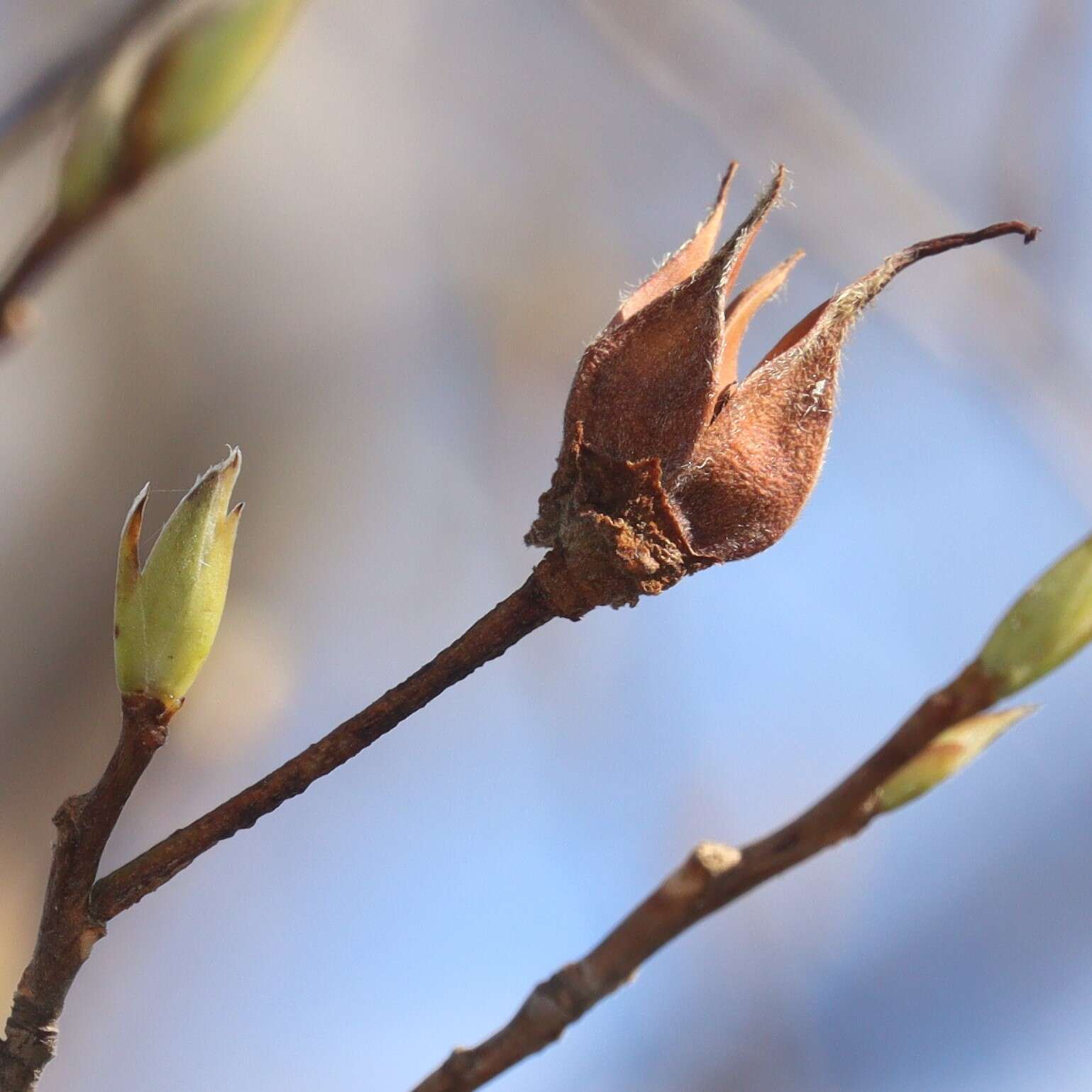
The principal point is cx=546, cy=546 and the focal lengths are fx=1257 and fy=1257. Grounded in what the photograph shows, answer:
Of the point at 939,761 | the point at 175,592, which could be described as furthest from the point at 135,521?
the point at 939,761

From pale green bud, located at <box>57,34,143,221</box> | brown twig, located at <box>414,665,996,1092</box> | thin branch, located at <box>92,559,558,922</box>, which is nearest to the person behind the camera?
brown twig, located at <box>414,665,996,1092</box>

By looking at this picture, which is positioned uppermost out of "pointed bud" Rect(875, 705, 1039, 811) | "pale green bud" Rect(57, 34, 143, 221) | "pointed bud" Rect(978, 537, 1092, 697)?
"pale green bud" Rect(57, 34, 143, 221)

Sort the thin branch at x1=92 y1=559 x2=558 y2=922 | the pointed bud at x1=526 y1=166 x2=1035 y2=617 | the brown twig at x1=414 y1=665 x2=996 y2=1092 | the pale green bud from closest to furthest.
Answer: the brown twig at x1=414 y1=665 x2=996 y2=1092
the pale green bud
the thin branch at x1=92 y1=559 x2=558 y2=922
the pointed bud at x1=526 y1=166 x2=1035 y2=617

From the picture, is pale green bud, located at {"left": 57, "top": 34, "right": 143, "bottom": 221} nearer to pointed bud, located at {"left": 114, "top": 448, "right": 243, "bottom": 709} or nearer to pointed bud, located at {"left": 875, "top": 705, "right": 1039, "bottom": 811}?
pointed bud, located at {"left": 114, "top": 448, "right": 243, "bottom": 709}

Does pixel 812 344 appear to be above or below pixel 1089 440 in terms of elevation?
below

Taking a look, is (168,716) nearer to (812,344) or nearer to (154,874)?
(154,874)

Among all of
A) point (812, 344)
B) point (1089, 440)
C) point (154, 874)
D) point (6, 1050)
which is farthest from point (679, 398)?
point (1089, 440)

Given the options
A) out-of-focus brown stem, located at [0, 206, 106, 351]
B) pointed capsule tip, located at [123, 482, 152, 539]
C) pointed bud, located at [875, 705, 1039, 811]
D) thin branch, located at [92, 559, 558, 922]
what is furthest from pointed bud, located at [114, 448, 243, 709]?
pointed bud, located at [875, 705, 1039, 811]
